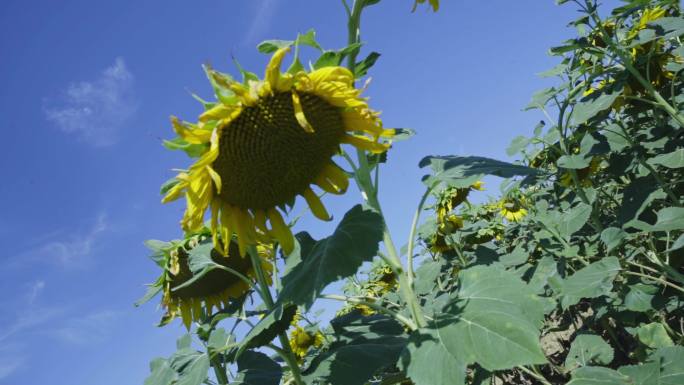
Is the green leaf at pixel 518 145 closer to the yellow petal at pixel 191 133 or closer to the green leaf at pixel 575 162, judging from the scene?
the green leaf at pixel 575 162

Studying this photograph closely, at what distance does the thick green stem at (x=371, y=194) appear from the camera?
1.83 meters

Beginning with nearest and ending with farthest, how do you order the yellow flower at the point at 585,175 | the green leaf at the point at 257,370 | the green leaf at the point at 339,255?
the green leaf at the point at 339,255 → the green leaf at the point at 257,370 → the yellow flower at the point at 585,175

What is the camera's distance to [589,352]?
294 centimetres

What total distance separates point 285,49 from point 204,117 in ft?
1.24

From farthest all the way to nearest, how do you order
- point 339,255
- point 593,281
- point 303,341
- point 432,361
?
point 303,341 < point 593,281 < point 339,255 < point 432,361

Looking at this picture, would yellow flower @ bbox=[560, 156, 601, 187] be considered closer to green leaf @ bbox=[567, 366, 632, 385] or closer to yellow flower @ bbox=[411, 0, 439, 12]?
yellow flower @ bbox=[411, 0, 439, 12]

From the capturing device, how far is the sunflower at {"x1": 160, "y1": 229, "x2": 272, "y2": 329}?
3.01 meters

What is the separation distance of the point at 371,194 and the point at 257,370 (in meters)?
→ 1.18

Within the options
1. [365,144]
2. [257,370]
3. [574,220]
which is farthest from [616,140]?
[257,370]

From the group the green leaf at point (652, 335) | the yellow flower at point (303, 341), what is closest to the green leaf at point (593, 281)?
the green leaf at point (652, 335)

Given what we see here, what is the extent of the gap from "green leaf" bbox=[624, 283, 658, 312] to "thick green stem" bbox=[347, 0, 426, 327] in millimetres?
1793

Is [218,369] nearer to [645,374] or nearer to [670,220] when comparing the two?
[645,374]

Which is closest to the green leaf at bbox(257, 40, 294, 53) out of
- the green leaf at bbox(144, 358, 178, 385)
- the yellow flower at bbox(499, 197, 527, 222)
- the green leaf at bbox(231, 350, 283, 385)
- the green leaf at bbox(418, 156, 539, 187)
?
the green leaf at bbox(418, 156, 539, 187)

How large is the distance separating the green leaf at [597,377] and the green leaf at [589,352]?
800mm
